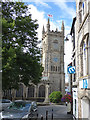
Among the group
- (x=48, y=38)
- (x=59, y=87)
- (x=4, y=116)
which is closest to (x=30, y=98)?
(x=59, y=87)

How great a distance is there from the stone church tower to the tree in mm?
45104

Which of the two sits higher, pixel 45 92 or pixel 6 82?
pixel 6 82

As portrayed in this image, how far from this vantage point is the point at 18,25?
13875mm

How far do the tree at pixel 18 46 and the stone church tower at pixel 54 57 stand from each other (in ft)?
148

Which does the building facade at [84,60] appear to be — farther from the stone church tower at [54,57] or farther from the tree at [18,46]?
the stone church tower at [54,57]

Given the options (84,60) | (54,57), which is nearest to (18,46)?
(84,60)

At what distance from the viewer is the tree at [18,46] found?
12258 mm

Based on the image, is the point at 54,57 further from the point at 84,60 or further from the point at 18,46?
the point at 84,60

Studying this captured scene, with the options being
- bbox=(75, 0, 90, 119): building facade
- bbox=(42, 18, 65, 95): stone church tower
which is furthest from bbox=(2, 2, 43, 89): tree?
bbox=(42, 18, 65, 95): stone church tower

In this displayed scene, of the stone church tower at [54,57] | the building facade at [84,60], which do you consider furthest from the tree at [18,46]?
the stone church tower at [54,57]

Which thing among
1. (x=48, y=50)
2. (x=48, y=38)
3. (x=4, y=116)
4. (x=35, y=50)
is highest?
(x=48, y=38)

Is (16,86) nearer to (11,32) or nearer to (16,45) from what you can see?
(16,45)

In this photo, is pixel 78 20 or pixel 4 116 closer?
pixel 4 116

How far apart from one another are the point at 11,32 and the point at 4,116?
22.3 feet
